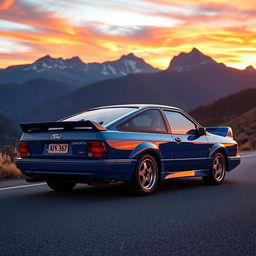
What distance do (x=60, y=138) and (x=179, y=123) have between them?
2.48 m

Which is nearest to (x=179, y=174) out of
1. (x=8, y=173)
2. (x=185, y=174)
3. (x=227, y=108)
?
(x=185, y=174)

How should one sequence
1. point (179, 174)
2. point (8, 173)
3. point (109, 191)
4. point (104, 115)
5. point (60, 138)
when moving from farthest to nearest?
point (8, 173), point (179, 174), point (109, 191), point (104, 115), point (60, 138)

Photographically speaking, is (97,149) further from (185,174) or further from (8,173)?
(8,173)

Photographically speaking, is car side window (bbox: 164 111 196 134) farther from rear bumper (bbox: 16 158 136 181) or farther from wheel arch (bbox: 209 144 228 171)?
rear bumper (bbox: 16 158 136 181)

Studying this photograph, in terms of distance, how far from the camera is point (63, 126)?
7.60m

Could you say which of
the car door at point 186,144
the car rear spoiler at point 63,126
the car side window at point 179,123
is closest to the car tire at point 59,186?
the car rear spoiler at point 63,126

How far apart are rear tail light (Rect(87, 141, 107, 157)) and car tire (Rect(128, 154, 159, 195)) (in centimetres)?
72

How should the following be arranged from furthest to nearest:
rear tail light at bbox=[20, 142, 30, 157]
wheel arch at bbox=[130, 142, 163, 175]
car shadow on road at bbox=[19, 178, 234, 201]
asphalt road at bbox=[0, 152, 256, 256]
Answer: rear tail light at bbox=[20, 142, 30, 157]
car shadow on road at bbox=[19, 178, 234, 201]
wheel arch at bbox=[130, 142, 163, 175]
asphalt road at bbox=[0, 152, 256, 256]

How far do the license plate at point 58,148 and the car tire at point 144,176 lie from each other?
1.14 meters

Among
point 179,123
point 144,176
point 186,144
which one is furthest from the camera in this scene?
point 179,123

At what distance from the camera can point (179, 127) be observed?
8977mm

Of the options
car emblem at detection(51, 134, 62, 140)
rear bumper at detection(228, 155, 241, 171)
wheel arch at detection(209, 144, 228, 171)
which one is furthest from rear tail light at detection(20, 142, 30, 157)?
rear bumper at detection(228, 155, 241, 171)

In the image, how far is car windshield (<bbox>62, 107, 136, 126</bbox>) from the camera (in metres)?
7.98

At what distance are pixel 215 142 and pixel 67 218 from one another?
4.51 m
